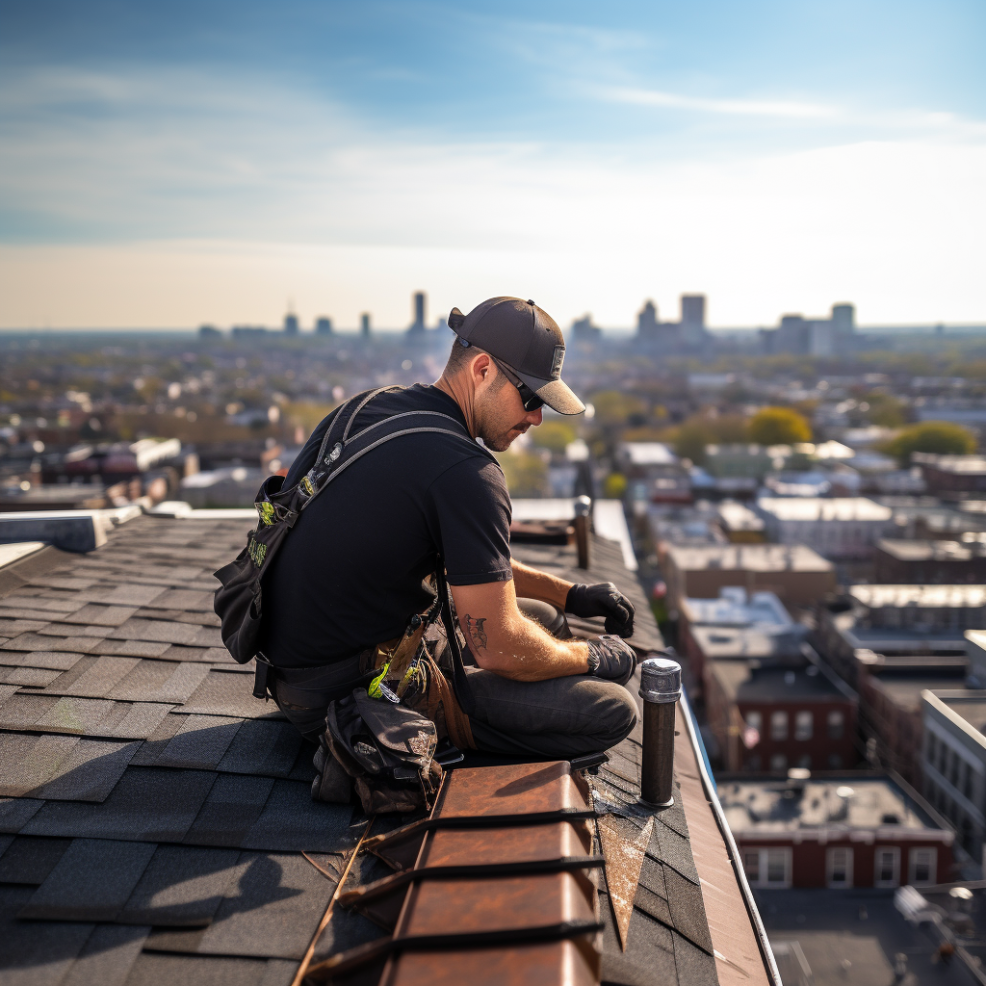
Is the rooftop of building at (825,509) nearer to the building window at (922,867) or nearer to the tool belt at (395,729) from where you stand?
the building window at (922,867)

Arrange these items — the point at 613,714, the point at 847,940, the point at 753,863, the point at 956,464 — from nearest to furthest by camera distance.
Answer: the point at 613,714 < the point at 847,940 < the point at 753,863 < the point at 956,464

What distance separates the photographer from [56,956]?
6.60ft

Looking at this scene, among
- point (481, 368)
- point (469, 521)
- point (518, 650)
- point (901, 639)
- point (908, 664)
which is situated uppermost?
point (481, 368)

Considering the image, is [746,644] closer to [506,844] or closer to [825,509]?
[825,509]

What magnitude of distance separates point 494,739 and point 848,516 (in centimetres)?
4519

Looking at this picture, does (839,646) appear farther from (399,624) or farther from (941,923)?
(399,624)

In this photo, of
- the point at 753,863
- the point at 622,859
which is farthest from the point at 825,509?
the point at 622,859

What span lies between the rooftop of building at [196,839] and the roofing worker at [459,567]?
0.32 metres

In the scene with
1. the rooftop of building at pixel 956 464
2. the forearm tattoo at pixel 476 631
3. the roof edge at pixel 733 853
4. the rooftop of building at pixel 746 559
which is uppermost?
the forearm tattoo at pixel 476 631

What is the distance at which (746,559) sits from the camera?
113 feet

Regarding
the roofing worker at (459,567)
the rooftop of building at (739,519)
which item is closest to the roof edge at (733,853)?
the roofing worker at (459,567)

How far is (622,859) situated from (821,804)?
17267mm

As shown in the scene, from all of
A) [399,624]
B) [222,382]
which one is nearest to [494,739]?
[399,624]

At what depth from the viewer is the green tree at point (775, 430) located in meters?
80.8
